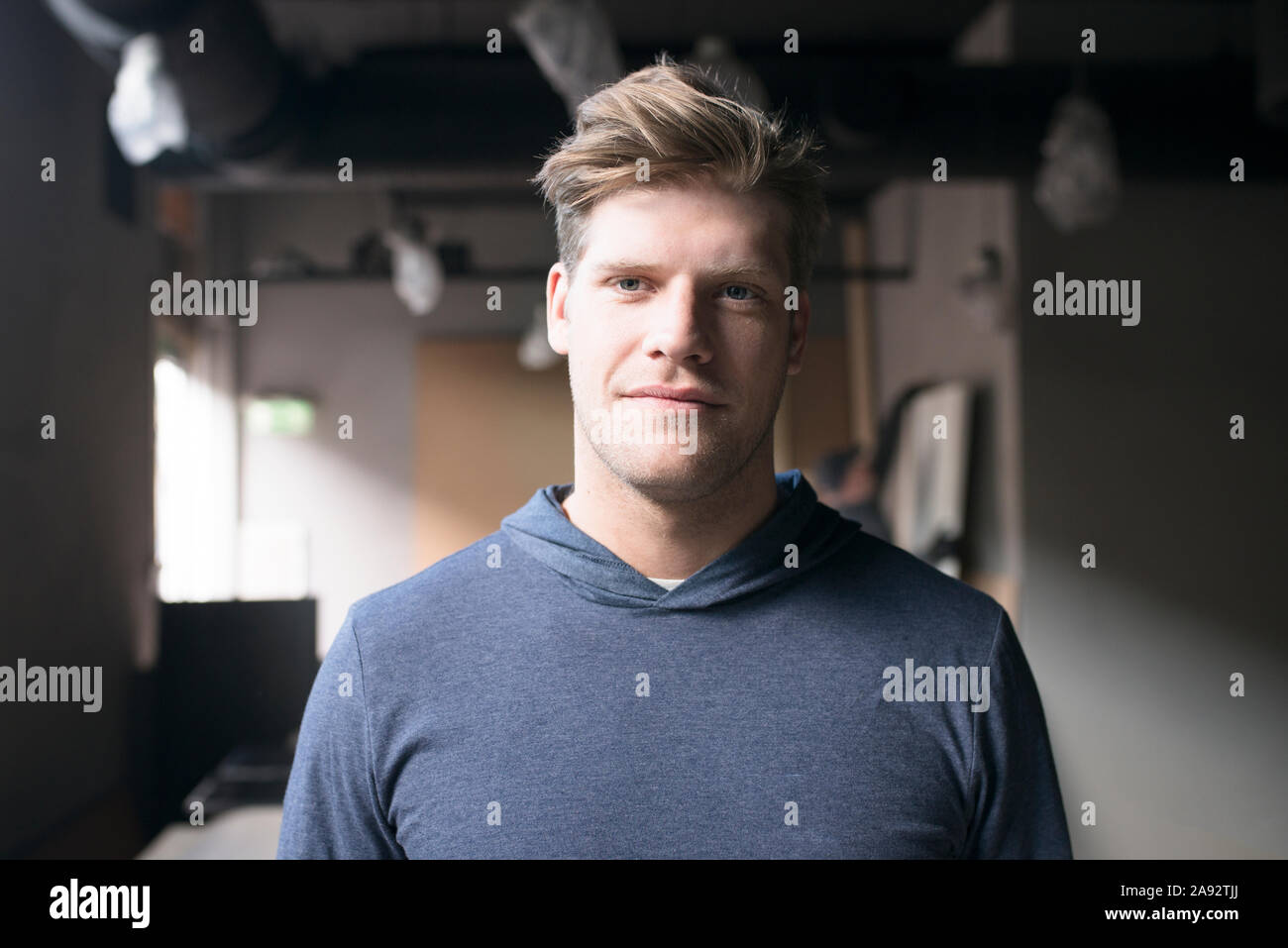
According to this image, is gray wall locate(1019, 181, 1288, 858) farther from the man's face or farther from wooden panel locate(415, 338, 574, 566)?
the man's face

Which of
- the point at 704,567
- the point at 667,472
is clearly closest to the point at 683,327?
the point at 667,472

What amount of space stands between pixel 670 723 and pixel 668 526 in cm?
21

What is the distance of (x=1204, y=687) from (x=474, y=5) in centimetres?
382

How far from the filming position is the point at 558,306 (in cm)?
113

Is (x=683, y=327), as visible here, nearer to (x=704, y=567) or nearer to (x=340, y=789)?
(x=704, y=567)

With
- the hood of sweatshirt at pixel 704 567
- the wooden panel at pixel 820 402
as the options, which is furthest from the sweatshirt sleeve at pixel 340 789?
the wooden panel at pixel 820 402

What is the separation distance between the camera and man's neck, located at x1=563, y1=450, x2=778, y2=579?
1.09m

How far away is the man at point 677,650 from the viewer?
39.3 inches

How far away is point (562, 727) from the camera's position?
1.02m

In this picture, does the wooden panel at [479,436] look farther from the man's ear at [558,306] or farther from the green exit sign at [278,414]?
the man's ear at [558,306]

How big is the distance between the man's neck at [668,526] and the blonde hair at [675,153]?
0.78 feet

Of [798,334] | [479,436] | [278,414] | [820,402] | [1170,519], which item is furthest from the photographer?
[820,402]
